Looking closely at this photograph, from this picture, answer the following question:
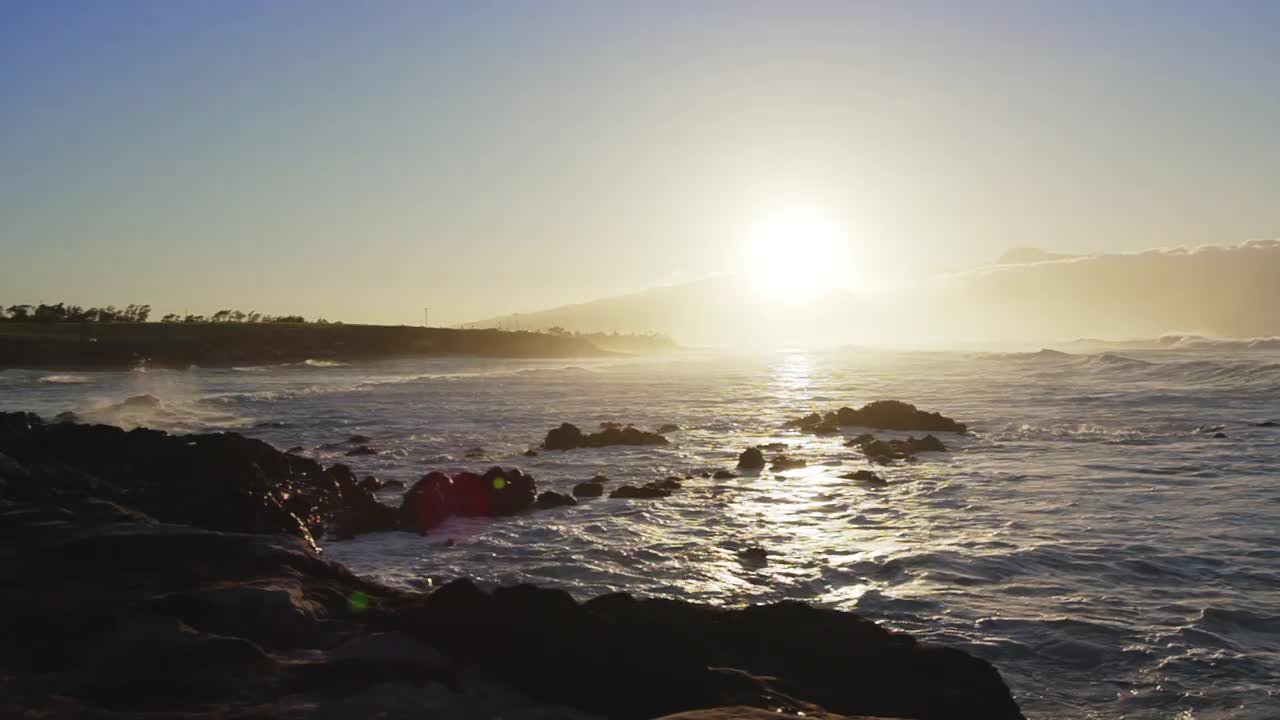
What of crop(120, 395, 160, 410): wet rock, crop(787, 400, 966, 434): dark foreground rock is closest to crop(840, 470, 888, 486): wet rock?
crop(787, 400, 966, 434): dark foreground rock

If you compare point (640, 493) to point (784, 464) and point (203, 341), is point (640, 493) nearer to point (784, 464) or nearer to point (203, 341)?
point (784, 464)

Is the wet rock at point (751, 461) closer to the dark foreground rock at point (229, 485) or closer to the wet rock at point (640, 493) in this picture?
the wet rock at point (640, 493)

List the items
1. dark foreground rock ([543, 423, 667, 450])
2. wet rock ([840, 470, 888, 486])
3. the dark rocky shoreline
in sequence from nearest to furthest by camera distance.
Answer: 1. the dark rocky shoreline
2. wet rock ([840, 470, 888, 486])
3. dark foreground rock ([543, 423, 667, 450])

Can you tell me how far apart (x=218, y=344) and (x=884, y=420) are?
78.3 meters

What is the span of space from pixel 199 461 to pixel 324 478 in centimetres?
271

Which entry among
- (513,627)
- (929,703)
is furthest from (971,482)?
(513,627)

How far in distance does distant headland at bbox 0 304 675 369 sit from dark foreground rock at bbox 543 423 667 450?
64.3 meters

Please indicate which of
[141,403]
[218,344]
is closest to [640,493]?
[141,403]

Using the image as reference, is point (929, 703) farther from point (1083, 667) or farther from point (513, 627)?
point (513, 627)

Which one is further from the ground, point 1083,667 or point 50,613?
point 50,613

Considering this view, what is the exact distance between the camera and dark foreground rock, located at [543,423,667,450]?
2556cm

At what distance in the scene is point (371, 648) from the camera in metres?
5.84

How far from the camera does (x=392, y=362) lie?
321ft

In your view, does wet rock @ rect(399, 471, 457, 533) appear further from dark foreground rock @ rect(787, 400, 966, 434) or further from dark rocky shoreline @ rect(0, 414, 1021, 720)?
dark foreground rock @ rect(787, 400, 966, 434)
